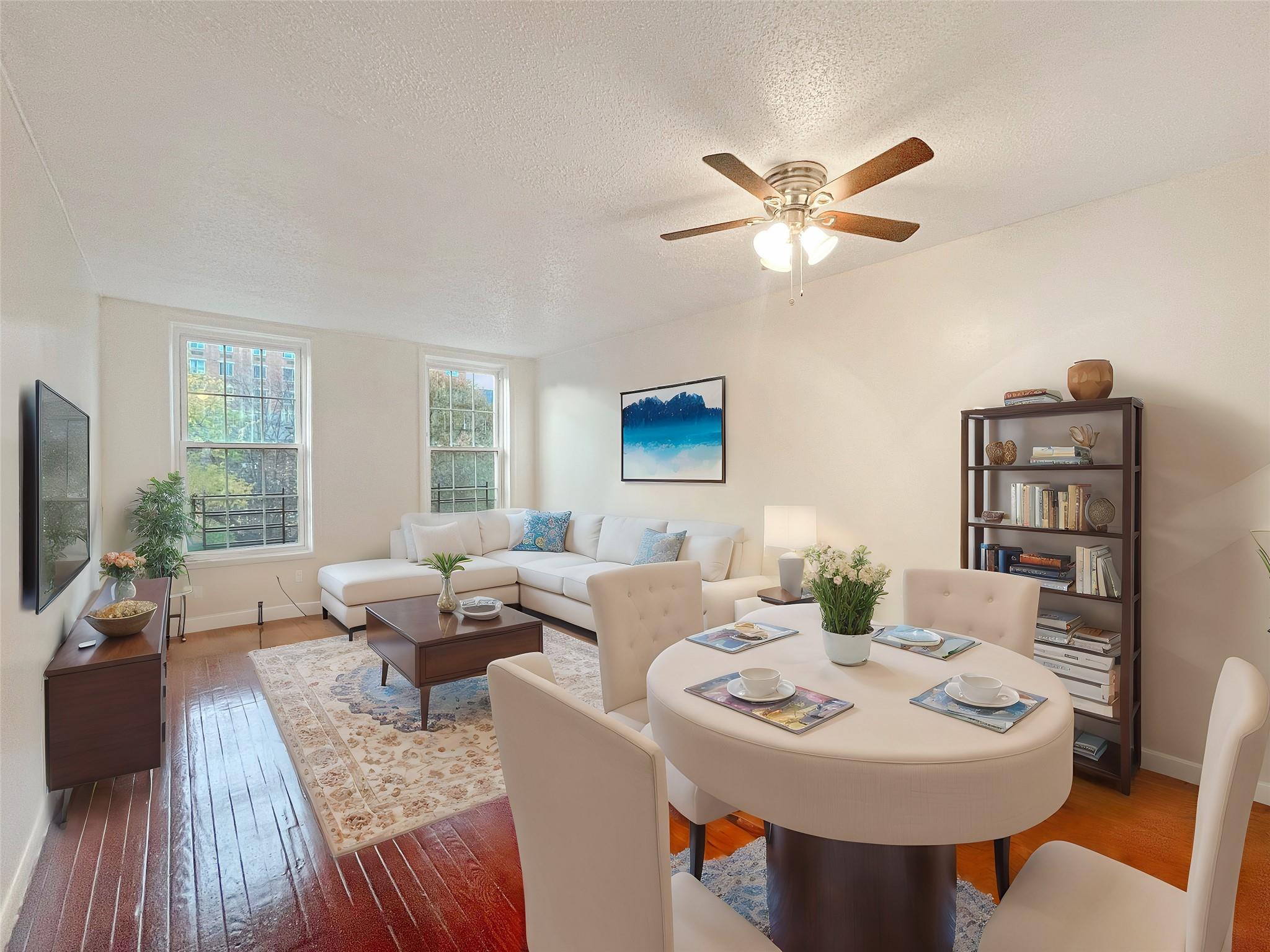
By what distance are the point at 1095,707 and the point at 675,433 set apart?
3.30m

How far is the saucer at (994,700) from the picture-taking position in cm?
137

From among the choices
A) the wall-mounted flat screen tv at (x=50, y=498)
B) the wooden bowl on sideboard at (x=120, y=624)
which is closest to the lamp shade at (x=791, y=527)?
the wooden bowl on sideboard at (x=120, y=624)

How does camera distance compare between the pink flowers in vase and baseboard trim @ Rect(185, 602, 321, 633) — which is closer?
the pink flowers in vase

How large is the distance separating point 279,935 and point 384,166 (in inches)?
106

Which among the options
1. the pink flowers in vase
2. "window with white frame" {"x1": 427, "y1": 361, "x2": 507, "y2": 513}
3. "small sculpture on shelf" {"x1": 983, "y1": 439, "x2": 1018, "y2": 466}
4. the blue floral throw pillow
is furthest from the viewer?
"window with white frame" {"x1": 427, "y1": 361, "x2": 507, "y2": 513}

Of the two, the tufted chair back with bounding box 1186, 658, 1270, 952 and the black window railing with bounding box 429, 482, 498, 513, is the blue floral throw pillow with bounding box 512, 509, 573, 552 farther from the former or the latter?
the tufted chair back with bounding box 1186, 658, 1270, 952

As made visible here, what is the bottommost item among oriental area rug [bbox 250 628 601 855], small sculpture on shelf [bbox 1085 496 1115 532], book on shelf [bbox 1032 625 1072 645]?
oriental area rug [bbox 250 628 601 855]

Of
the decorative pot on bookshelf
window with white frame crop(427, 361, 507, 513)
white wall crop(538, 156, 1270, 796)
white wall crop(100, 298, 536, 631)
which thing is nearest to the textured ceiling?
white wall crop(538, 156, 1270, 796)

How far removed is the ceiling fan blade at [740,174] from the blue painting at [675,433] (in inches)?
99.0

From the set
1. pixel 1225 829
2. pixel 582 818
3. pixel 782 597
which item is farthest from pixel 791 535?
pixel 582 818

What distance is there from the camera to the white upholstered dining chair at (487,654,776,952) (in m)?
0.85

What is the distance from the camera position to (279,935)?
5.75 ft

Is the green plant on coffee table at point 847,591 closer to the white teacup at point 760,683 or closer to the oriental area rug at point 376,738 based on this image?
the white teacup at point 760,683

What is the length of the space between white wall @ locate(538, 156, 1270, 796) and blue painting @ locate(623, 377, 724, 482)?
17cm
